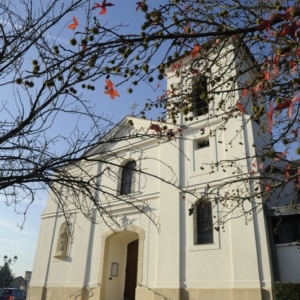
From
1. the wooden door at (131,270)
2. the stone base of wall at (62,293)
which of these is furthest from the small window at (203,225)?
the stone base of wall at (62,293)

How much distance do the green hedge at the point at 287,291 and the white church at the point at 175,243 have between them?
0.98ft

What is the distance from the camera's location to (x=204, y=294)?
9.97 metres

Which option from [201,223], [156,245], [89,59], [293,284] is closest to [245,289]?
[293,284]

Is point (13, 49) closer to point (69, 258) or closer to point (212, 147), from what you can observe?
point (212, 147)

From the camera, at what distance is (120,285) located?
13.2m

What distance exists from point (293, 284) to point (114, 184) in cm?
874

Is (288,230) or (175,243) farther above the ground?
(288,230)

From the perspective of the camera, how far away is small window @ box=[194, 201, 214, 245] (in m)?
10.9

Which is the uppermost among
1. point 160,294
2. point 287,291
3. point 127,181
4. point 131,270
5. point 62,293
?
point 127,181

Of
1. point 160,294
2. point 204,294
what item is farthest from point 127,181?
point 204,294

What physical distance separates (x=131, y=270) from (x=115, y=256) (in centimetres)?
95

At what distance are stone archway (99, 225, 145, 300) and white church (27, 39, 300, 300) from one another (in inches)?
1.6

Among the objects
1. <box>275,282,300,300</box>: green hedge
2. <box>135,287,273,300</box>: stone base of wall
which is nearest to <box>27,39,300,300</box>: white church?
<box>135,287,273,300</box>: stone base of wall

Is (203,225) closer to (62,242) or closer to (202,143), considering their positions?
(202,143)
